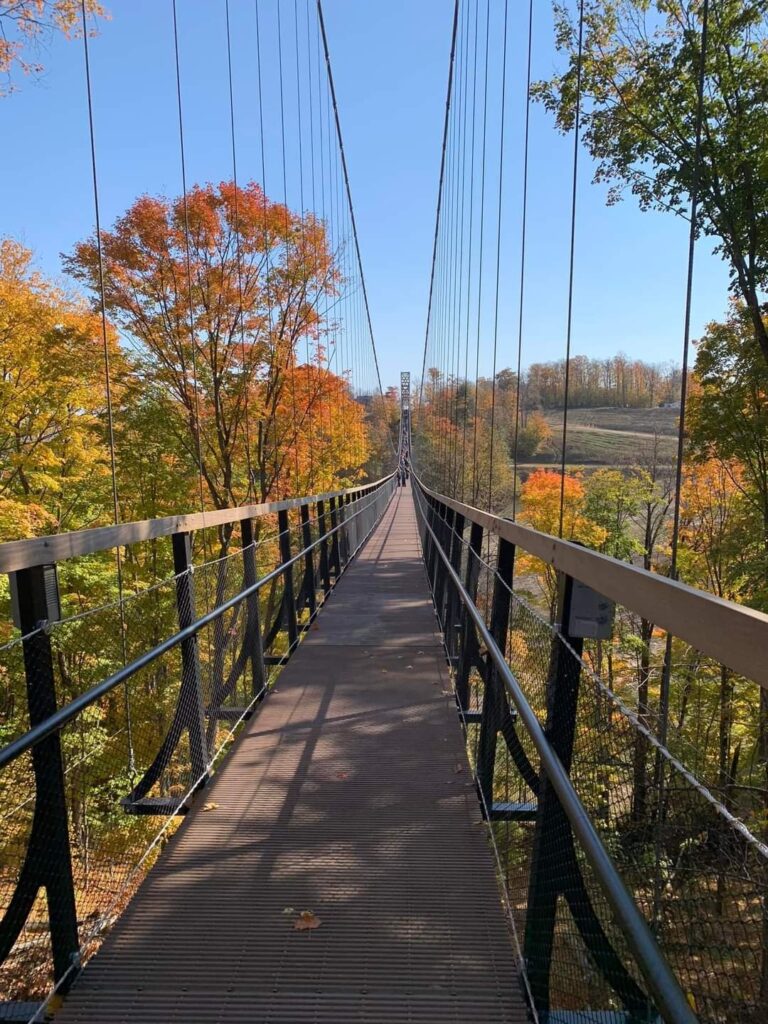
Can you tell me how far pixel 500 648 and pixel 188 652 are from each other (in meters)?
1.14

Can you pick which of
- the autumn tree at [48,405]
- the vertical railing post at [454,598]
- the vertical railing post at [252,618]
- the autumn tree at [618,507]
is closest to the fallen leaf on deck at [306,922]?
the vertical railing post at [252,618]

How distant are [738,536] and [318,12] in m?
17.1

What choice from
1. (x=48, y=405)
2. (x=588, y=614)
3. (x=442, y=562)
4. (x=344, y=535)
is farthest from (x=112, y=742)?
(x=48, y=405)

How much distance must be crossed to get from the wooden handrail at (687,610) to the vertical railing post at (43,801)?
1.17 meters

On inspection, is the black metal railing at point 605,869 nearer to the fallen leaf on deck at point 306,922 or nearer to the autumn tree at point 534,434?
the fallen leaf on deck at point 306,922

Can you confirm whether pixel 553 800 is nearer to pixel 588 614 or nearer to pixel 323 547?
pixel 588 614

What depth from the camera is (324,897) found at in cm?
192

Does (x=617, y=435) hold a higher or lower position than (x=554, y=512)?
higher

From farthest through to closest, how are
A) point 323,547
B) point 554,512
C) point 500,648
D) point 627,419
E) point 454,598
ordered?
1. point 627,419
2. point 554,512
3. point 323,547
4. point 454,598
5. point 500,648

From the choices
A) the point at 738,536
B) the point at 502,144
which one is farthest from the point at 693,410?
the point at 502,144

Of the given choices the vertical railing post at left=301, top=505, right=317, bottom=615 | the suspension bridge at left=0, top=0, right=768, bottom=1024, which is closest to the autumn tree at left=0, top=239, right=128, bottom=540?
the vertical railing post at left=301, top=505, right=317, bottom=615

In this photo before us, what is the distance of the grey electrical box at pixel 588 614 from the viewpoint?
1.33 m

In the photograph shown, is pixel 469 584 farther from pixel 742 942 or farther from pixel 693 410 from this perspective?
pixel 693 410

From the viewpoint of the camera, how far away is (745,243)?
9188mm
